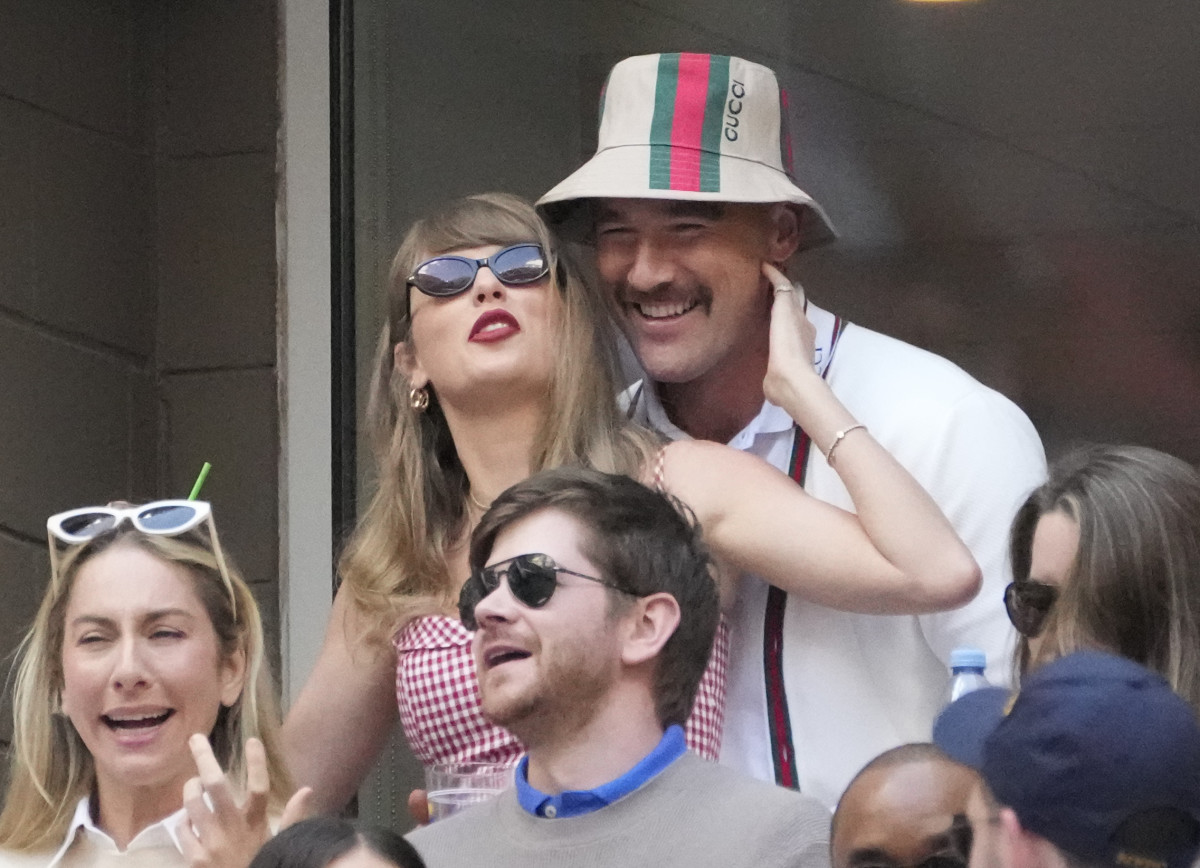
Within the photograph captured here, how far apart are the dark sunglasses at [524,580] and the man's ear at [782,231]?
101 cm

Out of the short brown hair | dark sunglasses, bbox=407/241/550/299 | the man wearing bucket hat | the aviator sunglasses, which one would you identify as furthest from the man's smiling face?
the aviator sunglasses

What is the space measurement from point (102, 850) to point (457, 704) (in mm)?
529

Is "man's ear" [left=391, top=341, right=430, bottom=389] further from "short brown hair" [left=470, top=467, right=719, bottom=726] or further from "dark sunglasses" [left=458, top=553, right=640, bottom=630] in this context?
"dark sunglasses" [left=458, top=553, right=640, bottom=630]

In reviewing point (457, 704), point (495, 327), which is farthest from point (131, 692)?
point (495, 327)

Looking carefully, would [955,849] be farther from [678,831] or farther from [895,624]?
[895,624]

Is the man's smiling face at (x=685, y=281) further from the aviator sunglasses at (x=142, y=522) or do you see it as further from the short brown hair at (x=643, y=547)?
the aviator sunglasses at (x=142, y=522)

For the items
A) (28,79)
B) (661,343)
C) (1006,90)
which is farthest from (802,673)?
(28,79)

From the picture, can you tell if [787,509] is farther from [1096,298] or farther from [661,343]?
[1096,298]

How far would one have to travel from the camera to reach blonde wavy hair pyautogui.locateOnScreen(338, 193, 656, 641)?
327 cm

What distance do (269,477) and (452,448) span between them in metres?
1.19

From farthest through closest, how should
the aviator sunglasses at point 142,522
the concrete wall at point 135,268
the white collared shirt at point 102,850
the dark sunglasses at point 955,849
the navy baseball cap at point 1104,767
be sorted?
the concrete wall at point 135,268 → the aviator sunglasses at point 142,522 → the white collared shirt at point 102,850 → the dark sunglasses at point 955,849 → the navy baseball cap at point 1104,767

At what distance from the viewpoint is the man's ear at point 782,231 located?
136 inches

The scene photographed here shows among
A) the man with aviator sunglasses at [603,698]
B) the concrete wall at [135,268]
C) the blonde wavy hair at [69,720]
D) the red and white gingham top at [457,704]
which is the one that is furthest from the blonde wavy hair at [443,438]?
the concrete wall at [135,268]

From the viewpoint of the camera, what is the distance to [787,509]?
9.98 feet
